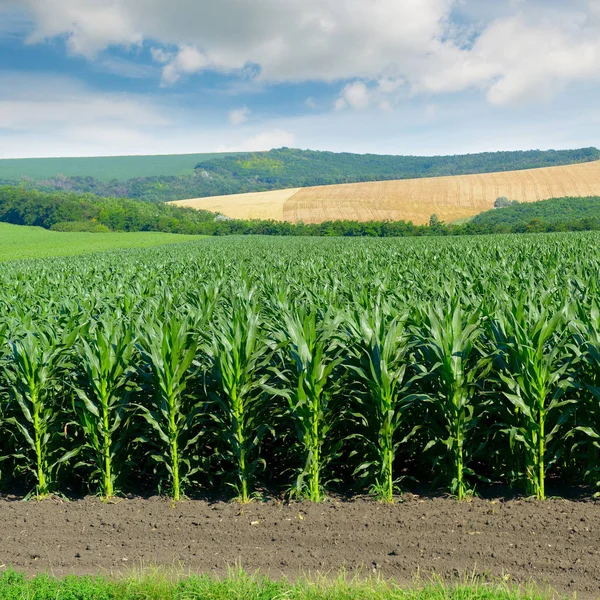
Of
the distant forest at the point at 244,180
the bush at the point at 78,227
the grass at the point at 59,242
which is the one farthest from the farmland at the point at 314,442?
the distant forest at the point at 244,180

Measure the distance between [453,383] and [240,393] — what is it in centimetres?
198

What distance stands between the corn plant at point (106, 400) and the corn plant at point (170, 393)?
25cm

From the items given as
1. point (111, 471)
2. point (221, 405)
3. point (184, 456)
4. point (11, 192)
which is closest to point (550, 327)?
point (221, 405)

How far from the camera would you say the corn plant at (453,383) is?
17.1 feet

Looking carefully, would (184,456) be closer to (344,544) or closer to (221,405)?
(221,405)

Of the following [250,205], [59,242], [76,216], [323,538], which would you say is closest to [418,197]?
[250,205]

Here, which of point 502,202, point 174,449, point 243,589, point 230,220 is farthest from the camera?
point 230,220

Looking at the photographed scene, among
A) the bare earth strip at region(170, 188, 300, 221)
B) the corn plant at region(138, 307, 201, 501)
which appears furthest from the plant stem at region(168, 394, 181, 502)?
the bare earth strip at region(170, 188, 300, 221)

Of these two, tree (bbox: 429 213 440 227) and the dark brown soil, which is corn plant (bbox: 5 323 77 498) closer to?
the dark brown soil

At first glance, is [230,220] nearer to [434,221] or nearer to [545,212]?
[434,221]

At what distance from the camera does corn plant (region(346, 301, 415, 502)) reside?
5336 mm

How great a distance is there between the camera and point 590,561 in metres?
4.32

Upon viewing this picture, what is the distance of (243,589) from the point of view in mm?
3922

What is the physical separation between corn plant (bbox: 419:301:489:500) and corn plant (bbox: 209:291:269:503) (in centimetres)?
161
